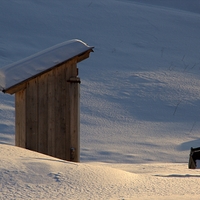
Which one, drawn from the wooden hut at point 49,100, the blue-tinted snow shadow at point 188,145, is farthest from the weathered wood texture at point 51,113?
the blue-tinted snow shadow at point 188,145

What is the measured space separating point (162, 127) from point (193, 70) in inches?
213

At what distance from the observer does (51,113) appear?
722cm

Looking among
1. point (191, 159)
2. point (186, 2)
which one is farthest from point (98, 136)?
point (186, 2)

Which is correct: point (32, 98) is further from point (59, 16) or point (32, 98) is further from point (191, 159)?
point (59, 16)

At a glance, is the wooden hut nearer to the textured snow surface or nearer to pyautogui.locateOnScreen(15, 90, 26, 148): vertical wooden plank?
pyautogui.locateOnScreen(15, 90, 26, 148): vertical wooden plank

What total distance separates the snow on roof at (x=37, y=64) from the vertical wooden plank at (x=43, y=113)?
166 mm

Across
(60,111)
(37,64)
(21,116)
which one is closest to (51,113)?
(60,111)

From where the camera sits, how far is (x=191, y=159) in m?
9.32

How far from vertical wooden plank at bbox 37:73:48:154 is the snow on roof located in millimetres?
166

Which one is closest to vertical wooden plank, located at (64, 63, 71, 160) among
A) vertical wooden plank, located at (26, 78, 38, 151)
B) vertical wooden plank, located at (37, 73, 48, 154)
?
vertical wooden plank, located at (37, 73, 48, 154)

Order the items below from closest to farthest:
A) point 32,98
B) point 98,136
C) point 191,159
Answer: point 32,98
point 191,159
point 98,136

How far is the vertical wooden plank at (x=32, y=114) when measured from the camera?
23.4 ft

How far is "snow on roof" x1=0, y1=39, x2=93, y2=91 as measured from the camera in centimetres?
695

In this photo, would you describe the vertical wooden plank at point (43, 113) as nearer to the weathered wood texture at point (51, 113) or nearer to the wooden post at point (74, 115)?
the weathered wood texture at point (51, 113)
